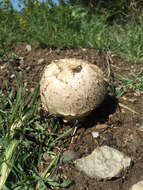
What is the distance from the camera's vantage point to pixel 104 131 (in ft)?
7.34

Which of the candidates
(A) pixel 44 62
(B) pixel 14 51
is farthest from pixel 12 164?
(B) pixel 14 51

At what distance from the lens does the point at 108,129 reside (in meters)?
2.26

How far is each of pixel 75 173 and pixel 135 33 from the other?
2595 millimetres

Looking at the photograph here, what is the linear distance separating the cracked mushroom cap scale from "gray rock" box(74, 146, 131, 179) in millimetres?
389

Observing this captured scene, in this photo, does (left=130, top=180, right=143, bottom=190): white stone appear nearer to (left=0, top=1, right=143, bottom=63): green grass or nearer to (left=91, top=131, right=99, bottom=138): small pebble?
(left=91, top=131, right=99, bottom=138): small pebble

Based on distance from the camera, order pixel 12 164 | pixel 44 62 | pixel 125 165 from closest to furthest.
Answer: pixel 12 164
pixel 125 165
pixel 44 62

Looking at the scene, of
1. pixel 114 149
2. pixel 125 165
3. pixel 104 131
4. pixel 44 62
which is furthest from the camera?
pixel 44 62

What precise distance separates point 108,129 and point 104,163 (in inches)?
17.2

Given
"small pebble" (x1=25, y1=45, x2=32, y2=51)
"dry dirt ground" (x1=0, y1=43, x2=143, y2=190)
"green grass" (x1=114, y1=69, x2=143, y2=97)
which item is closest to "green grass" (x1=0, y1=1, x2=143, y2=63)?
"small pebble" (x1=25, y1=45, x2=32, y2=51)

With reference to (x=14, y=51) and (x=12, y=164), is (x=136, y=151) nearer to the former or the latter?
(x=12, y=164)

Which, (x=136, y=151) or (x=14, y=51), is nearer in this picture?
(x=136, y=151)

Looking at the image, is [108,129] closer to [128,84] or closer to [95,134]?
[95,134]

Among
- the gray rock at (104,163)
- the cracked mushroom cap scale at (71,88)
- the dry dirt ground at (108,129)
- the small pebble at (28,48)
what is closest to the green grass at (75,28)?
the small pebble at (28,48)

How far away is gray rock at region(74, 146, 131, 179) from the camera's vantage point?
1.84m
